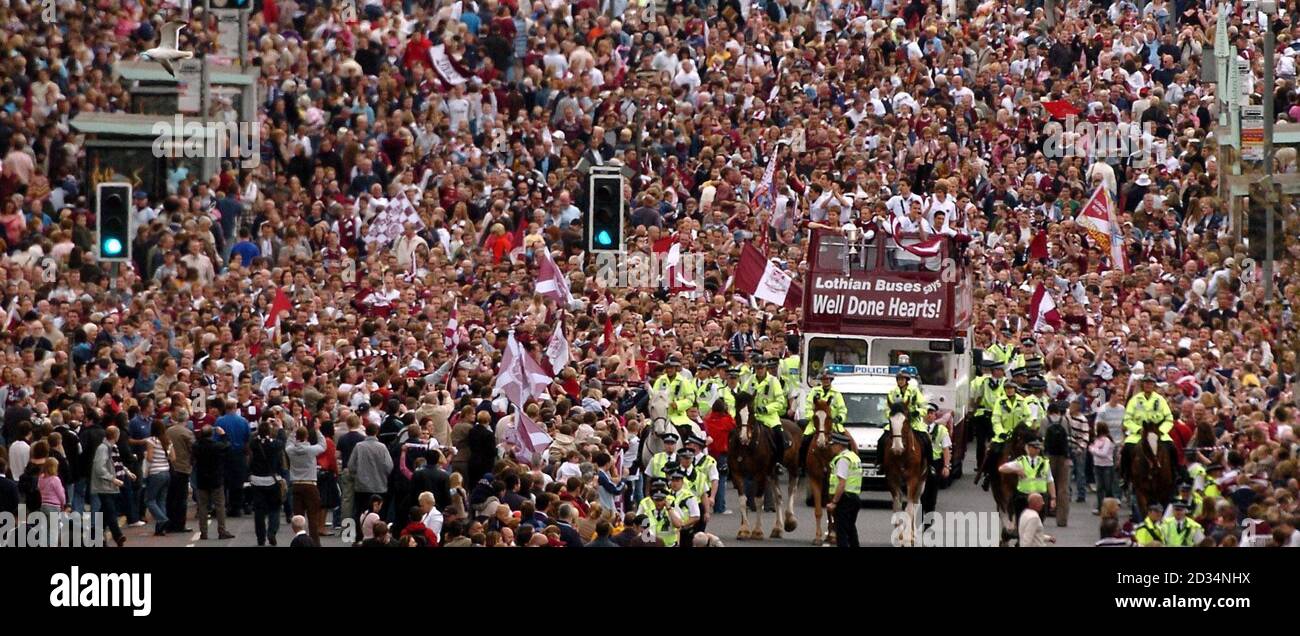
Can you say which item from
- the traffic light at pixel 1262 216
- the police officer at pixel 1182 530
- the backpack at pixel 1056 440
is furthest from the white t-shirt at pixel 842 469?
the traffic light at pixel 1262 216

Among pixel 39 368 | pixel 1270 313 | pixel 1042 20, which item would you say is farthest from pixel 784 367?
pixel 1042 20

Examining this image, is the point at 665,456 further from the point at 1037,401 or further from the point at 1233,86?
the point at 1233,86

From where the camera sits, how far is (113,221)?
103 feet

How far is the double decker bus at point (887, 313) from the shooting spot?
35.5 meters

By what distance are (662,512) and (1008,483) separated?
410 cm

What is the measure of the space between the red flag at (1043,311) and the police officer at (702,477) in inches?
345

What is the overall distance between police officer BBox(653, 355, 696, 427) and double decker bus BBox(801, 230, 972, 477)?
2779 mm

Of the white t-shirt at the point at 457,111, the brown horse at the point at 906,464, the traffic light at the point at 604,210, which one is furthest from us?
the white t-shirt at the point at 457,111

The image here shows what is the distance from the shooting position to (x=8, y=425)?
31641 mm

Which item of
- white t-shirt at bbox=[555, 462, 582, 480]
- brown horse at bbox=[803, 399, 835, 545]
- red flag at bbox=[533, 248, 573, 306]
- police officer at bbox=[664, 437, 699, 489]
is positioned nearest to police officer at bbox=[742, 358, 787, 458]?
brown horse at bbox=[803, 399, 835, 545]

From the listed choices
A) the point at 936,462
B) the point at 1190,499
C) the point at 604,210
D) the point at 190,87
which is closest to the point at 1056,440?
the point at 936,462

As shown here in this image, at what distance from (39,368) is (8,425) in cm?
299

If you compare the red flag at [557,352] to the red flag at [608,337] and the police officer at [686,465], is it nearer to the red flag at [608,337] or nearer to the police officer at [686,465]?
the red flag at [608,337]
